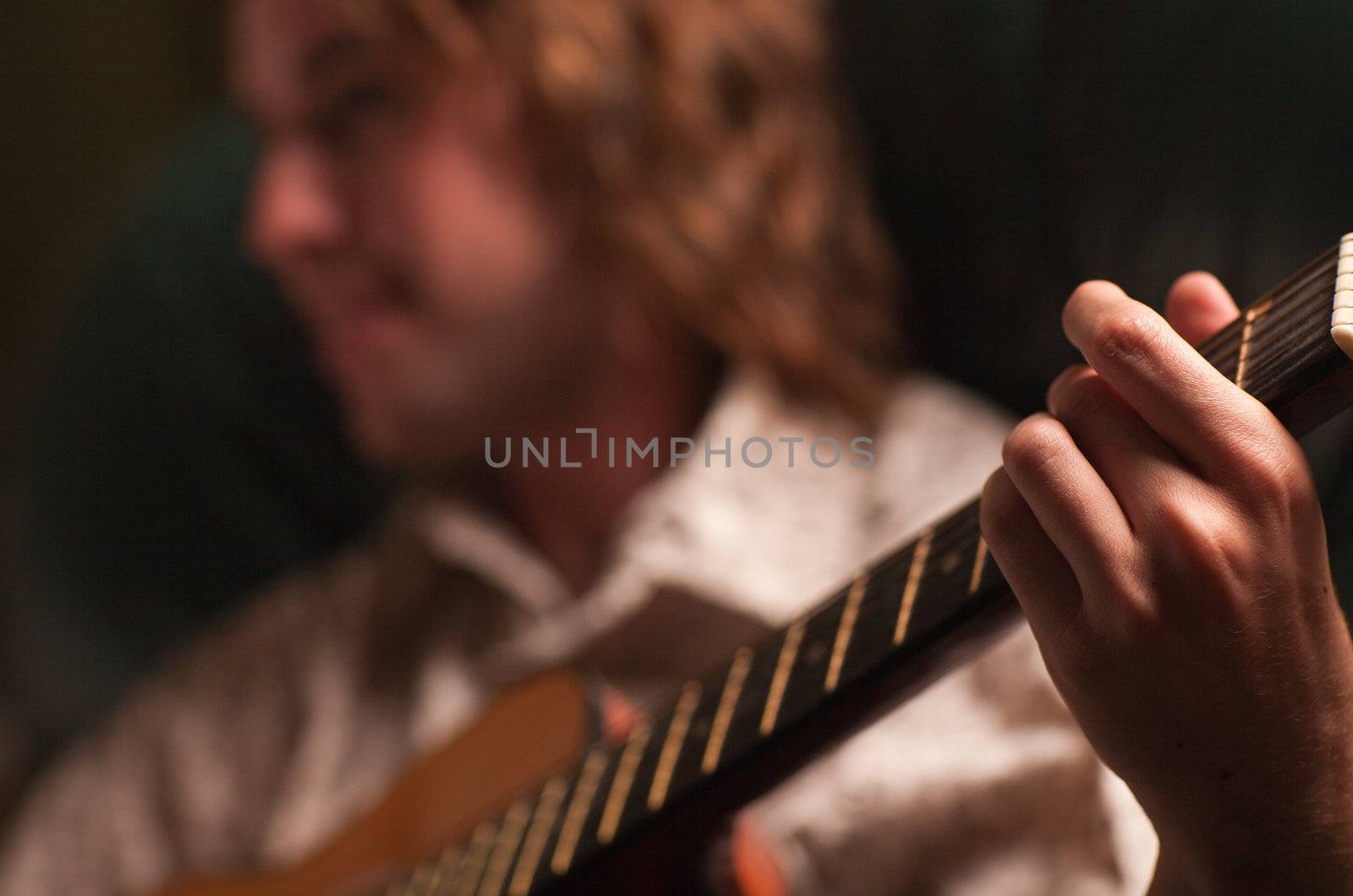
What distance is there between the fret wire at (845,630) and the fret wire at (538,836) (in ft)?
0.49

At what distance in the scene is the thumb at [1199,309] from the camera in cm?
31

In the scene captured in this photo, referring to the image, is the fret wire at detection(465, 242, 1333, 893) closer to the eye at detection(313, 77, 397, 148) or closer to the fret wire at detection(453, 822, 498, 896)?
the fret wire at detection(453, 822, 498, 896)

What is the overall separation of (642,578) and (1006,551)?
0.33 metres

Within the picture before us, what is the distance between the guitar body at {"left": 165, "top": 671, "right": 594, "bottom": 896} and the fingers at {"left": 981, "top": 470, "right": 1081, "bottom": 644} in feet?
0.83

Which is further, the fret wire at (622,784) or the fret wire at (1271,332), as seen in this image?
the fret wire at (622,784)

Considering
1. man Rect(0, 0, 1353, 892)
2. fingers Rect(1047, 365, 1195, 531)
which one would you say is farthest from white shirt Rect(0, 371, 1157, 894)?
fingers Rect(1047, 365, 1195, 531)

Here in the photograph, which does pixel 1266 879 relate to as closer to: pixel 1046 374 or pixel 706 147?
pixel 1046 374

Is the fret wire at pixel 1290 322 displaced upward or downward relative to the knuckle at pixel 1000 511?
upward

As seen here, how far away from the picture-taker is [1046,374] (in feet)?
1.79

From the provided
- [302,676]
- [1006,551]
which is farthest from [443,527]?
[1006,551]

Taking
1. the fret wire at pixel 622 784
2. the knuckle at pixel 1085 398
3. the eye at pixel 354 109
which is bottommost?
the fret wire at pixel 622 784

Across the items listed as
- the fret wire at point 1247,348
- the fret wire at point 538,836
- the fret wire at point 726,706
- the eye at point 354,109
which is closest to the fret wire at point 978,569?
the fret wire at point 1247,348

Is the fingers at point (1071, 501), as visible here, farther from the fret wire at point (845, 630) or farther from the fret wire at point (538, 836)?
the fret wire at point (538, 836)

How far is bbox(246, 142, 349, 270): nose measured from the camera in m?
0.65
